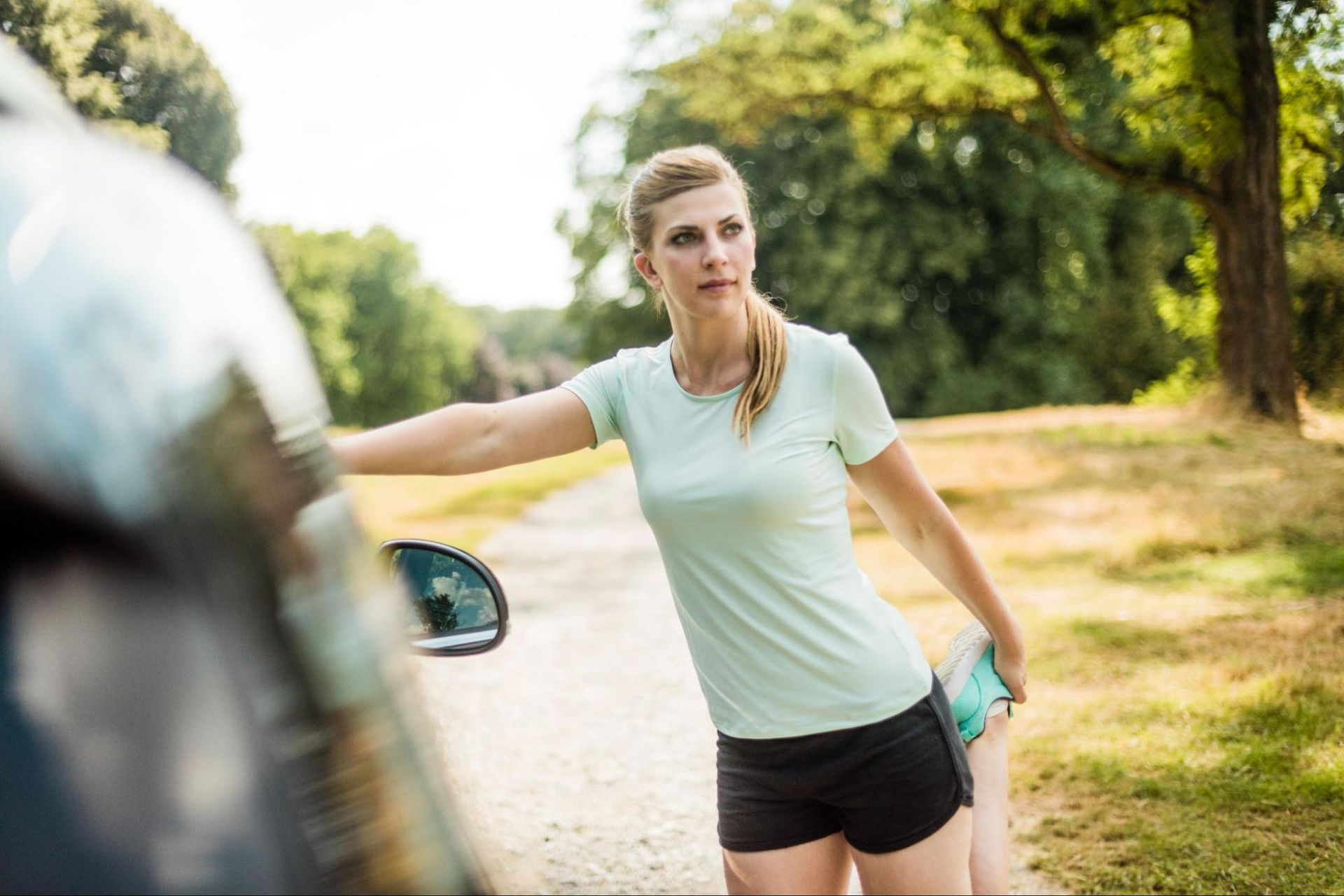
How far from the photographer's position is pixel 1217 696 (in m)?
4.35

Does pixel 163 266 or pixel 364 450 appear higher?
pixel 163 266

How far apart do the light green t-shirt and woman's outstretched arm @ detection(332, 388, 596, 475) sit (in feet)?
0.68

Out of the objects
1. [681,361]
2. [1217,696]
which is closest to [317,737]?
[681,361]

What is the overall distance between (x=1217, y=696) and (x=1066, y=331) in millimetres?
29889

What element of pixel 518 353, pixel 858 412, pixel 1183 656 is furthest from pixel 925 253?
pixel 518 353

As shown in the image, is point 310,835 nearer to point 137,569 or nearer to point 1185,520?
point 137,569

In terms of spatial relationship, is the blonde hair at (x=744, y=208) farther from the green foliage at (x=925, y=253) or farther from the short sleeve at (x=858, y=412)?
the green foliage at (x=925, y=253)

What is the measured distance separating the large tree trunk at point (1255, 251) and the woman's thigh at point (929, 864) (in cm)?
308

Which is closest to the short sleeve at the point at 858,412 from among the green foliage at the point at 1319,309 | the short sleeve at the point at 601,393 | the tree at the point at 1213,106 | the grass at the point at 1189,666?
the short sleeve at the point at 601,393

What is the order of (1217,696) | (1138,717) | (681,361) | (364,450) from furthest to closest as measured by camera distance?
(1138,717) < (1217,696) < (681,361) < (364,450)

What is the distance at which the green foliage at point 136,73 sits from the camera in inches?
59.9

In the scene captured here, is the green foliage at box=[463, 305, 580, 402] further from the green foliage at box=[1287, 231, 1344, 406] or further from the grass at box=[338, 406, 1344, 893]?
the green foliage at box=[1287, 231, 1344, 406]

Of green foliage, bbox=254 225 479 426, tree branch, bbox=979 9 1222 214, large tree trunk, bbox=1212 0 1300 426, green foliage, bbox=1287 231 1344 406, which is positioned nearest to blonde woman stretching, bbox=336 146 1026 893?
green foliage, bbox=1287 231 1344 406

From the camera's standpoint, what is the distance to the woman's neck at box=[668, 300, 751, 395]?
2070 mm
